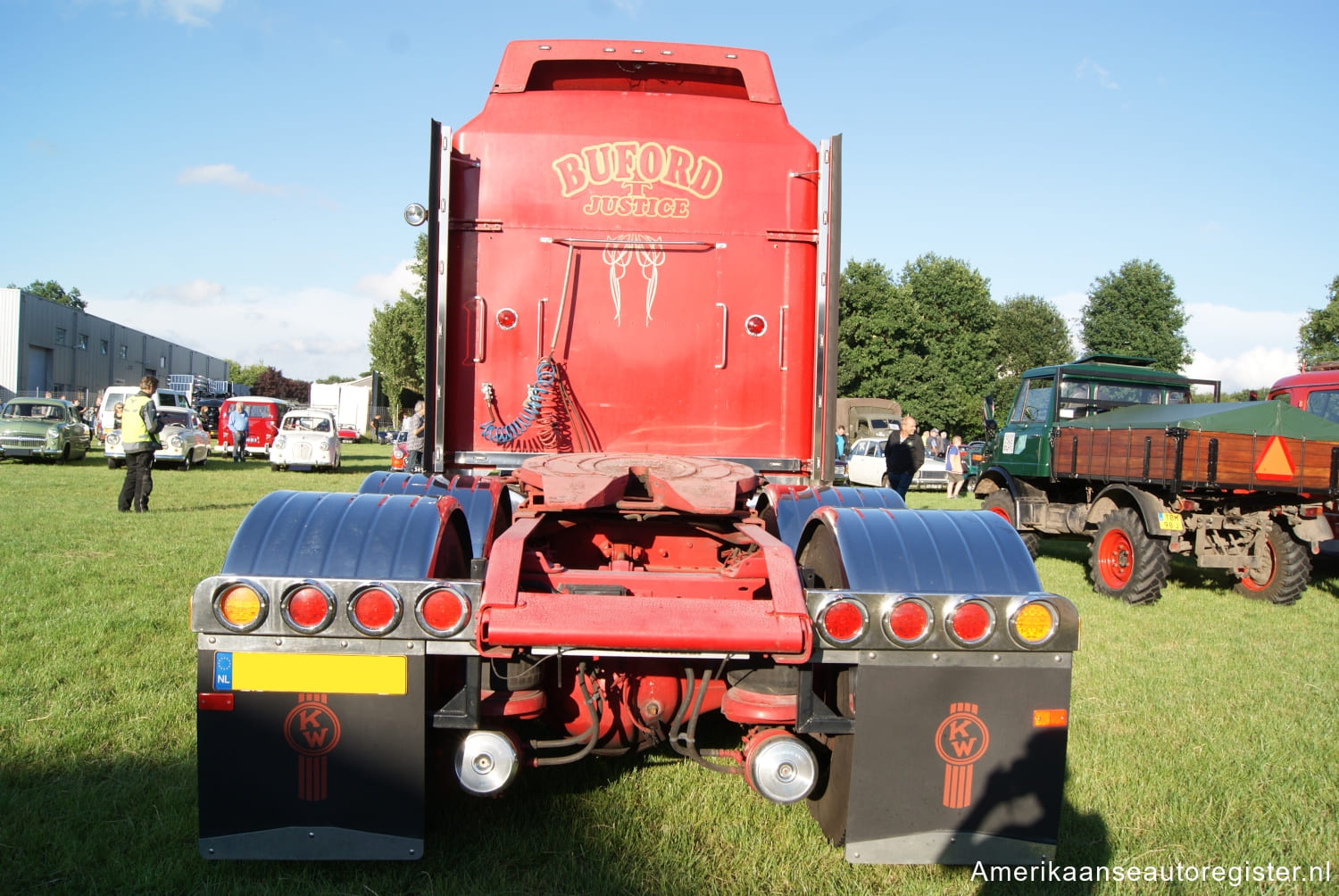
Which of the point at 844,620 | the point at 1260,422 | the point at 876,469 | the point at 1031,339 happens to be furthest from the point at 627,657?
the point at 1031,339

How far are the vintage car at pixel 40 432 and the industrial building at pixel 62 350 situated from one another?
2279 cm

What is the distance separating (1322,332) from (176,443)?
56.3m

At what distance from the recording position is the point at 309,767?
110 inches

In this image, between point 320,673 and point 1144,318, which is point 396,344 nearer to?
point 1144,318

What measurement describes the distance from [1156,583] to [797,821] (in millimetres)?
6999

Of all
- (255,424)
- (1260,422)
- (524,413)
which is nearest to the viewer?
(524,413)

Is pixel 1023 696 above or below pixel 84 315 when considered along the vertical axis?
below

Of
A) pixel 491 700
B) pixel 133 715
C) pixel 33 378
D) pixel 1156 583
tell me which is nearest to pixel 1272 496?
pixel 1156 583

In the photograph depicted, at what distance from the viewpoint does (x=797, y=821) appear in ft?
11.7

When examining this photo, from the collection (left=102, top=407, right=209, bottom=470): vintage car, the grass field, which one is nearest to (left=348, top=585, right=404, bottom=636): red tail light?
the grass field

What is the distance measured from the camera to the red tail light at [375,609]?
2.78 m

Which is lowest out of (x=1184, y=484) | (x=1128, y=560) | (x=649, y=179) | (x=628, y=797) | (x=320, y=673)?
(x=628, y=797)

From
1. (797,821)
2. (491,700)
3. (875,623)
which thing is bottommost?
(797,821)

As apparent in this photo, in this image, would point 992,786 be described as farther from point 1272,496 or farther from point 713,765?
point 1272,496
